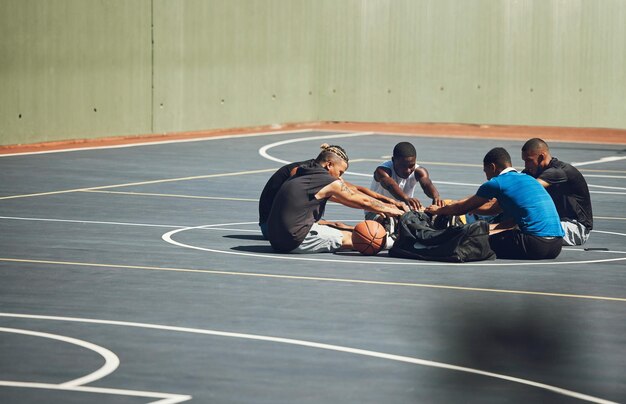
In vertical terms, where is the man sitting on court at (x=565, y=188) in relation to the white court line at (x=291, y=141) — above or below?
above

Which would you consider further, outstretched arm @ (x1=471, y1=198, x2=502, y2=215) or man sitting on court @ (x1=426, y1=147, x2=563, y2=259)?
outstretched arm @ (x1=471, y1=198, x2=502, y2=215)

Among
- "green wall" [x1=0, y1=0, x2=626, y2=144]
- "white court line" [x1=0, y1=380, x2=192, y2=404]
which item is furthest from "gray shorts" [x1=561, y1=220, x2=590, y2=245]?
"green wall" [x1=0, y1=0, x2=626, y2=144]

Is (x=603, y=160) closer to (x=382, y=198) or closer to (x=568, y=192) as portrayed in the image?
(x=568, y=192)

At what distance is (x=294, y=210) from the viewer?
16.3m

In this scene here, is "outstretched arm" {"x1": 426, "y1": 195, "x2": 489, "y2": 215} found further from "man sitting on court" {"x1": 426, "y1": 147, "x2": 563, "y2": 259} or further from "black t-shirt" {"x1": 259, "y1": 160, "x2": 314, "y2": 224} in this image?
"black t-shirt" {"x1": 259, "y1": 160, "x2": 314, "y2": 224}

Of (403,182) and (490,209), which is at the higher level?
(403,182)

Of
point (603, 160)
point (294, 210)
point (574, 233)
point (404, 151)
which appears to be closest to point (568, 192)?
point (574, 233)

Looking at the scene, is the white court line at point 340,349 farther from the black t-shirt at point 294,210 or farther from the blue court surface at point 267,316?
the black t-shirt at point 294,210

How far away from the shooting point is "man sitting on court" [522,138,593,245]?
57.5 feet

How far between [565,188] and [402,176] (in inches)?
88.9

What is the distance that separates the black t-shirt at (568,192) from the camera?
17531 millimetres

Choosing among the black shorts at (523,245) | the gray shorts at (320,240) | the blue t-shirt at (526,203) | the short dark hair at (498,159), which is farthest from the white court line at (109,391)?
the short dark hair at (498,159)

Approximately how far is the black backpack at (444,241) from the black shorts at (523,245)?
17 cm

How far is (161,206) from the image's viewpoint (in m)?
21.4
